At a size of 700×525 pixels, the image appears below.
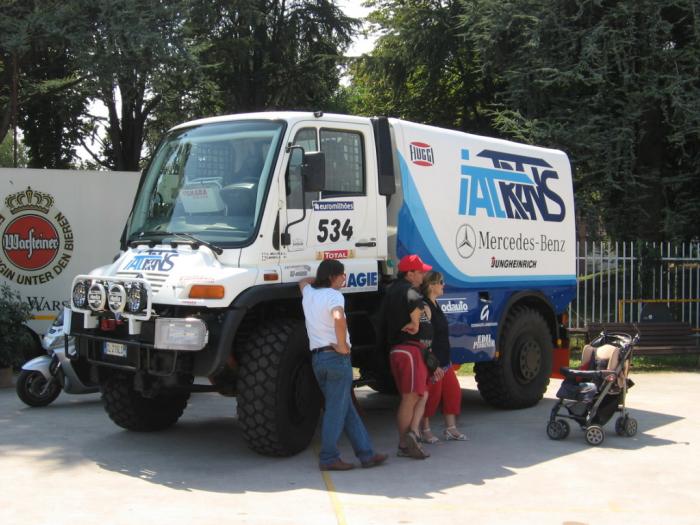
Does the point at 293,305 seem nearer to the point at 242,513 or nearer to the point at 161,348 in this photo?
the point at 161,348

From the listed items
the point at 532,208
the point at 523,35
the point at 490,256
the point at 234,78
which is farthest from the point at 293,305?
the point at 234,78

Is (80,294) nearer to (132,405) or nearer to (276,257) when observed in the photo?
(132,405)

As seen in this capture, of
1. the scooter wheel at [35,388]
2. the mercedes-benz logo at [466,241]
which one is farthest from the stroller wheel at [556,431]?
the scooter wheel at [35,388]

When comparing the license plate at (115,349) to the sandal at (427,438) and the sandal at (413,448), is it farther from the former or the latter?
the sandal at (427,438)

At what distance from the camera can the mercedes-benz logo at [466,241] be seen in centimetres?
916

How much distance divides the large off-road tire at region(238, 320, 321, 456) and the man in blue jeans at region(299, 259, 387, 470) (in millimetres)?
265

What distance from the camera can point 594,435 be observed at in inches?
320

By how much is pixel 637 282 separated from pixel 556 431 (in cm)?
894

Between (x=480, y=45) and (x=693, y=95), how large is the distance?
17.6ft

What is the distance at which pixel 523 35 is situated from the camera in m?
19.8

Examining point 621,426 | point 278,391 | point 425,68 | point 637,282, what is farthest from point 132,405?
point 425,68

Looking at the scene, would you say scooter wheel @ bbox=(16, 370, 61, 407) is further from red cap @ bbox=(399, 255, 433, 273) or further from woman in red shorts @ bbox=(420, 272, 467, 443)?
red cap @ bbox=(399, 255, 433, 273)

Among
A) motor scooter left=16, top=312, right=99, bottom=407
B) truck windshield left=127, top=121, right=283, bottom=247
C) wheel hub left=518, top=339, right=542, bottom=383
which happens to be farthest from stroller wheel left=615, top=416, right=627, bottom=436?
motor scooter left=16, top=312, right=99, bottom=407

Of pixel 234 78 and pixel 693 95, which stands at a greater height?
pixel 234 78
